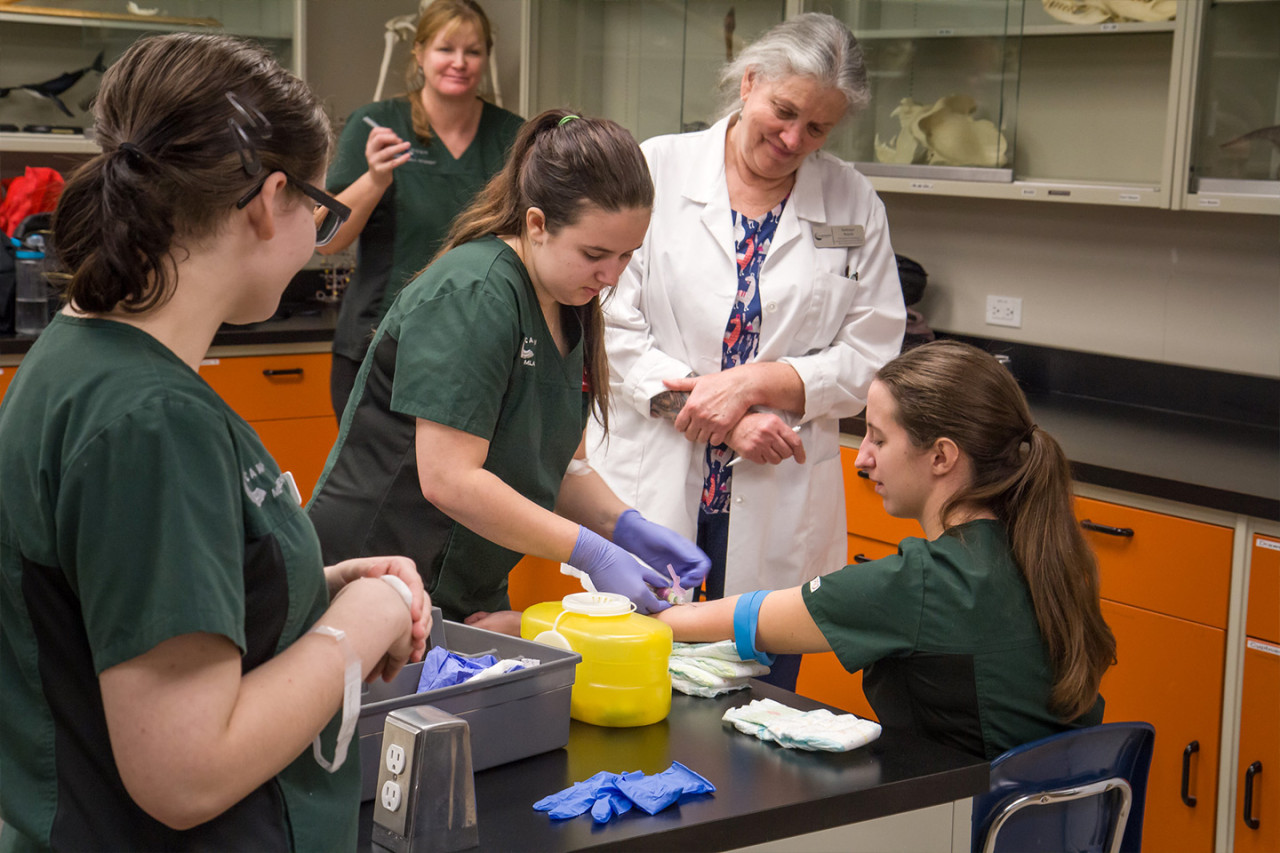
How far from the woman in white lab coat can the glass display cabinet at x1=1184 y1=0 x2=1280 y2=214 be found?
792mm

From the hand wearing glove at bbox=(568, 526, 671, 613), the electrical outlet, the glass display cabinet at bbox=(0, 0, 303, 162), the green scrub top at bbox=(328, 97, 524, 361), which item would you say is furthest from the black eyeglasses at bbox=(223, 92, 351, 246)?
the glass display cabinet at bbox=(0, 0, 303, 162)

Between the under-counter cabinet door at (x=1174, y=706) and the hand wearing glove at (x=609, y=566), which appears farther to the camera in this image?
the under-counter cabinet door at (x=1174, y=706)

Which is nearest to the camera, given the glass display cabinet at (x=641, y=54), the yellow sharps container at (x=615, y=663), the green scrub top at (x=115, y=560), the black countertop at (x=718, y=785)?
the green scrub top at (x=115, y=560)

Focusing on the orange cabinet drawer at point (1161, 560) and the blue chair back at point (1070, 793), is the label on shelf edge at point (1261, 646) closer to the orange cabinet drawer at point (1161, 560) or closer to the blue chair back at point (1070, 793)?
the orange cabinet drawer at point (1161, 560)

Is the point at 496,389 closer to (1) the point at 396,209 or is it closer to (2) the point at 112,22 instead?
(1) the point at 396,209

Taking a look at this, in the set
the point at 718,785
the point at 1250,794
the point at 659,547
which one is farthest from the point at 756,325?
the point at 1250,794

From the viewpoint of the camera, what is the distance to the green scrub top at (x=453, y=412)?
1411mm

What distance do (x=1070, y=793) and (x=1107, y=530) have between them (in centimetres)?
114

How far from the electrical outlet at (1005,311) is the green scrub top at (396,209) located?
1.34 meters

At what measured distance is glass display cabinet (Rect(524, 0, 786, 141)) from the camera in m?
3.38

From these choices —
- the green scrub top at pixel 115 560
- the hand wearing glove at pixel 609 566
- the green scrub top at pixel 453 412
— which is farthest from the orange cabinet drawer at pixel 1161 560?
the green scrub top at pixel 115 560

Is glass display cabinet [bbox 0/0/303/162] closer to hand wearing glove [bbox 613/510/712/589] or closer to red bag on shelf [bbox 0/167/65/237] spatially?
red bag on shelf [bbox 0/167/65/237]

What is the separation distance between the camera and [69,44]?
373 cm

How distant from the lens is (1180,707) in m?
2.35
